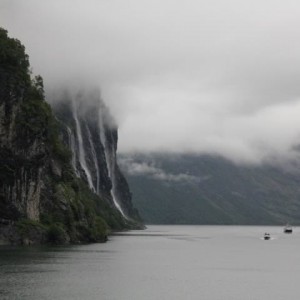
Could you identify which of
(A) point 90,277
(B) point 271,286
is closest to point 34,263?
(A) point 90,277

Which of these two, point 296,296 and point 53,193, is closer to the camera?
point 296,296

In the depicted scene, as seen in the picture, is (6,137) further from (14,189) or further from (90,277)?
(90,277)

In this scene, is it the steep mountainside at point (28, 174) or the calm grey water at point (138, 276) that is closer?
the calm grey water at point (138, 276)

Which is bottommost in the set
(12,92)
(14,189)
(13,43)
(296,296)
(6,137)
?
(296,296)

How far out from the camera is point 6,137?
160m

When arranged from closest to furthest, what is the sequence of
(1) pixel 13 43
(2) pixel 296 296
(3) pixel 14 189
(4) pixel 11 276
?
(2) pixel 296 296 < (4) pixel 11 276 < (3) pixel 14 189 < (1) pixel 13 43

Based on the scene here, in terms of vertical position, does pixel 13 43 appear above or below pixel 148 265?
above

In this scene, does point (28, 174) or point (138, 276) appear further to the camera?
point (28, 174)

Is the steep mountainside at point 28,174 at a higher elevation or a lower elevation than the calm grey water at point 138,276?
higher

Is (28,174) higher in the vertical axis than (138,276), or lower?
higher

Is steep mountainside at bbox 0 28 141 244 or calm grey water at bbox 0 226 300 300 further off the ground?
steep mountainside at bbox 0 28 141 244

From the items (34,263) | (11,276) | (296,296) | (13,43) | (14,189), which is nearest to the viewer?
(296,296)

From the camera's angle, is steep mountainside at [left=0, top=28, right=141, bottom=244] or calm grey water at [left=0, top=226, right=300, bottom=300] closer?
calm grey water at [left=0, top=226, right=300, bottom=300]

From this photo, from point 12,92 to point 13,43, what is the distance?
17.0m
